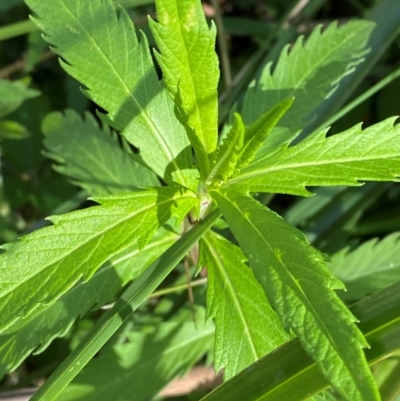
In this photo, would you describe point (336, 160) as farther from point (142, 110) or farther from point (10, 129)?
point (10, 129)

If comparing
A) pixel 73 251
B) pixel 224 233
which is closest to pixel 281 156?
pixel 73 251

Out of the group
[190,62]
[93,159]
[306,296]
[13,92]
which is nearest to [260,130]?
[190,62]

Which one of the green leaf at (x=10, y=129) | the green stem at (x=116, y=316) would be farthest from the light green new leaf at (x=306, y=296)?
the green leaf at (x=10, y=129)

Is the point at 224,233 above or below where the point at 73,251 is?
below

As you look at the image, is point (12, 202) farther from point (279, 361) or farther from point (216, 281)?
point (279, 361)

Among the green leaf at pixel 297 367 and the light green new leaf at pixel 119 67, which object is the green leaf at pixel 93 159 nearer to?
the light green new leaf at pixel 119 67

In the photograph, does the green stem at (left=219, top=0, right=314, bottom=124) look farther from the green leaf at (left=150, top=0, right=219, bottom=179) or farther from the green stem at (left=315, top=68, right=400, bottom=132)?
the green leaf at (left=150, top=0, right=219, bottom=179)

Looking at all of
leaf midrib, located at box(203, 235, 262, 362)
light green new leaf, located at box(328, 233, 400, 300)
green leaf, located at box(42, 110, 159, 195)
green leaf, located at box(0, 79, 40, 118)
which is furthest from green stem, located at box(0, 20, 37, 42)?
light green new leaf, located at box(328, 233, 400, 300)
